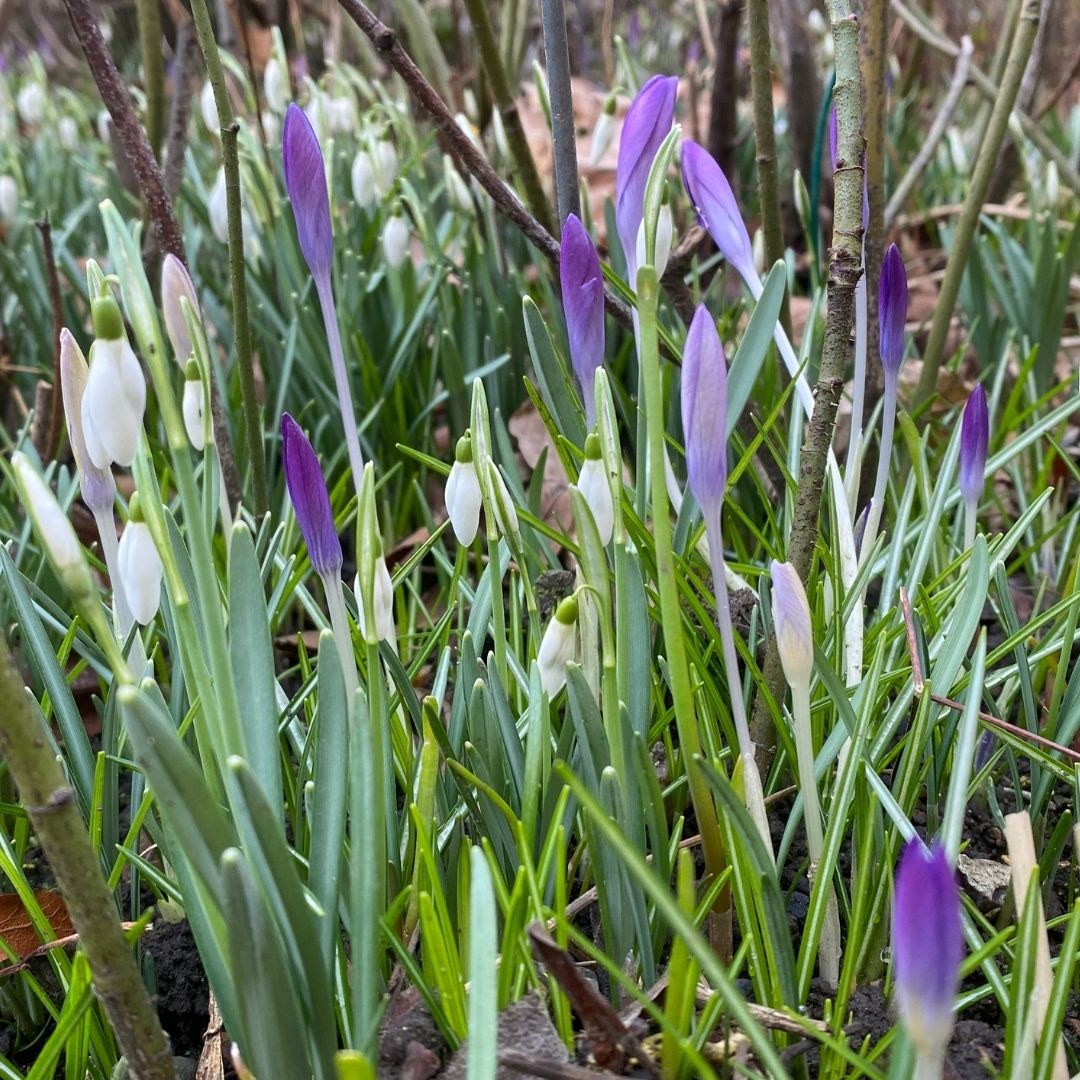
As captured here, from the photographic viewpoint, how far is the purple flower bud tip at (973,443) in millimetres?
1303

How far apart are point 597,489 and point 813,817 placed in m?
0.33

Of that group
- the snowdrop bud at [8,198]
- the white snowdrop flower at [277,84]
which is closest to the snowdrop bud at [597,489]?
the white snowdrop flower at [277,84]

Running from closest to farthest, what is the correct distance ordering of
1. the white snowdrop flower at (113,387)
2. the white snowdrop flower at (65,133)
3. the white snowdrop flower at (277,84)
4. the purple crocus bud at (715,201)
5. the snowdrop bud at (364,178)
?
the white snowdrop flower at (113,387), the purple crocus bud at (715,201), the snowdrop bud at (364,178), the white snowdrop flower at (277,84), the white snowdrop flower at (65,133)

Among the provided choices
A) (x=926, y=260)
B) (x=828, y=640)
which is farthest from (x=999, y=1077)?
(x=926, y=260)

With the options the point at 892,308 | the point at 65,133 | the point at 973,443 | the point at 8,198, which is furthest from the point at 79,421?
the point at 65,133

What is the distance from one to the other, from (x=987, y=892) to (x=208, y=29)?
124 centimetres

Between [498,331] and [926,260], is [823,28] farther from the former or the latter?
[498,331]

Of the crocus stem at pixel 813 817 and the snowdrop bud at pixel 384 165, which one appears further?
the snowdrop bud at pixel 384 165

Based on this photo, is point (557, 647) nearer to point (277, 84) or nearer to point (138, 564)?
point (138, 564)

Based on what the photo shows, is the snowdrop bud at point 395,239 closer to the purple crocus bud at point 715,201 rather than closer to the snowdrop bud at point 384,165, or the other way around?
the snowdrop bud at point 384,165

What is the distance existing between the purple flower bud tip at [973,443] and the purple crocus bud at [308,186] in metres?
0.74

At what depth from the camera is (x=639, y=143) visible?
39.9 inches

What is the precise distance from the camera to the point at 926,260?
395 centimetres

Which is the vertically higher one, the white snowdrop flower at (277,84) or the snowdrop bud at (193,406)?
the white snowdrop flower at (277,84)
